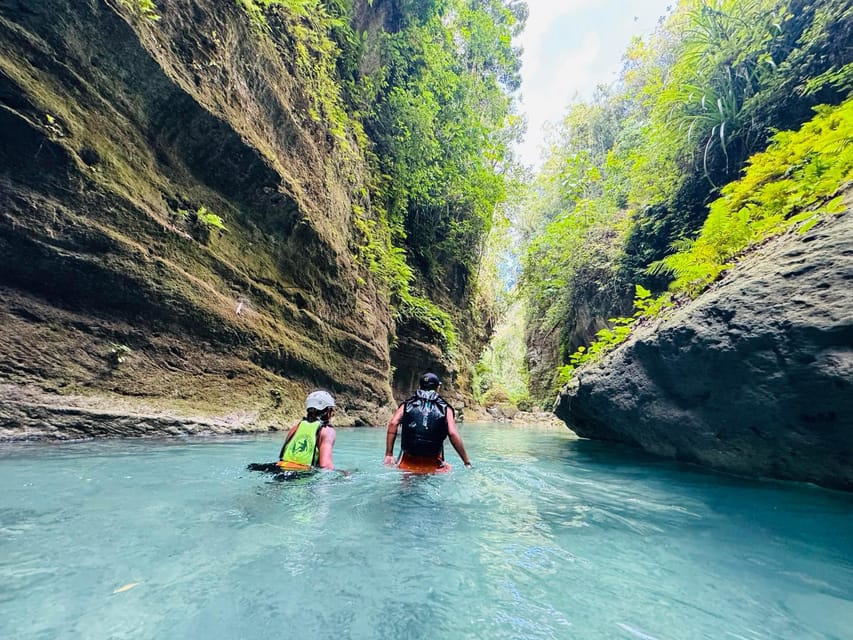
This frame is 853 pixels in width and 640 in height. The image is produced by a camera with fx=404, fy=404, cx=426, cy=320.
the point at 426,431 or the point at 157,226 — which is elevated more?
the point at 157,226

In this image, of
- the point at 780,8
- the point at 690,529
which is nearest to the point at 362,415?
the point at 690,529

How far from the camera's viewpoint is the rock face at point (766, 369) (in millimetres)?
3422

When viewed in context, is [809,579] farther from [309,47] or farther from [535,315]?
[535,315]

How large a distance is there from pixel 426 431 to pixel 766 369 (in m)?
3.39

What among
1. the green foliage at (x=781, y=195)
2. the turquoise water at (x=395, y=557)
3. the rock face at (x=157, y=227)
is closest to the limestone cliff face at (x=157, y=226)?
the rock face at (x=157, y=227)

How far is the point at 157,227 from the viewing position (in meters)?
6.01

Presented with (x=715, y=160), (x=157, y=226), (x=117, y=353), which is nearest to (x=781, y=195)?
(x=715, y=160)

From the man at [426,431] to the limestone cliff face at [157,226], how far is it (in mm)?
3342

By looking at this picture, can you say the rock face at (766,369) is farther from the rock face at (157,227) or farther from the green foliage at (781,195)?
the rock face at (157,227)

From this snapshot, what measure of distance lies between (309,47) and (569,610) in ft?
40.8

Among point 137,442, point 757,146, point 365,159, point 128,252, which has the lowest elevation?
point 137,442

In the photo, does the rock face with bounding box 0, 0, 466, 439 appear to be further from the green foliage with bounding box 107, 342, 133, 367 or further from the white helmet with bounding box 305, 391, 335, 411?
the white helmet with bounding box 305, 391, 335, 411

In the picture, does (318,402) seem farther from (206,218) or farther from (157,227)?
(206,218)

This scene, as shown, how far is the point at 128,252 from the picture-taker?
5.61 m
